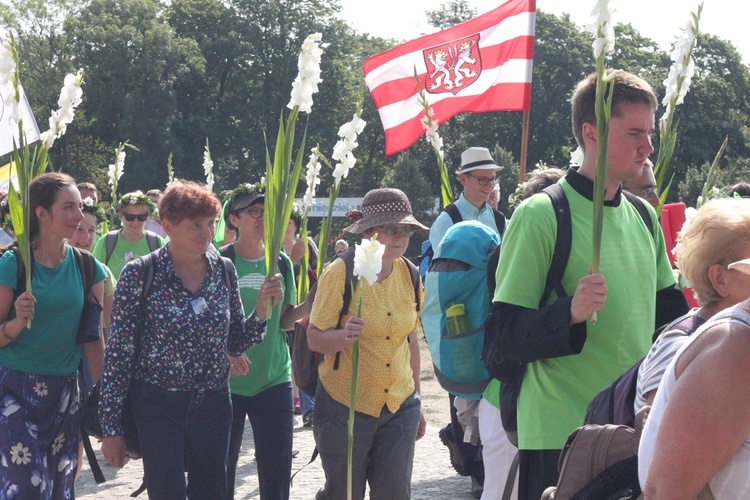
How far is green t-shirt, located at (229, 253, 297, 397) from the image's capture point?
5.85 m

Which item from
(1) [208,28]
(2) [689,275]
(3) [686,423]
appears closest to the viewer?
(3) [686,423]

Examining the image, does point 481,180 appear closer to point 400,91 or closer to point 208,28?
point 400,91

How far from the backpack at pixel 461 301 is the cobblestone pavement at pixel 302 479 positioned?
7.95 feet

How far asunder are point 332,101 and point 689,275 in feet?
182

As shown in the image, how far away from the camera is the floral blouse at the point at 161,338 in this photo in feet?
15.6

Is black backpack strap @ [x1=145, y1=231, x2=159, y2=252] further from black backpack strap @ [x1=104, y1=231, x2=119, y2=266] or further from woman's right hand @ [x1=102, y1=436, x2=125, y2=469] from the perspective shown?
woman's right hand @ [x1=102, y1=436, x2=125, y2=469]

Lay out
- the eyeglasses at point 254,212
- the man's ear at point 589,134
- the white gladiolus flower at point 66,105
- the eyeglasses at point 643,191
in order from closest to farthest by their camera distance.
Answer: the man's ear at point 589,134
the eyeglasses at point 643,191
the white gladiolus flower at point 66,105
the eyeglasses at point 254,212

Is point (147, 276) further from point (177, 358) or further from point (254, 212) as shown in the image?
point (254, 212)

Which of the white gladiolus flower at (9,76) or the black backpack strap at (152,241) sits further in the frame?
the black backpack strap at (152,241)

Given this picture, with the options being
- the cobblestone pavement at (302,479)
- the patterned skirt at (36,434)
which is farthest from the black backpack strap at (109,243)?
the patterned skirt at (36,434)

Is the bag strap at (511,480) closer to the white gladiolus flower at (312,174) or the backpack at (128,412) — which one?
the backpack at (128,412)

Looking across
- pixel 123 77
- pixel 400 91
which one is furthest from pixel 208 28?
pixel 400 91

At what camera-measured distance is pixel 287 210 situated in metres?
4.84

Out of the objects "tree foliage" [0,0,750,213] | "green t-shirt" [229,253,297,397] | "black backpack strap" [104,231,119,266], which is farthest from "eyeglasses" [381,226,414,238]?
"tree foliage" [0,0,750,213]
